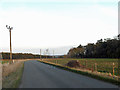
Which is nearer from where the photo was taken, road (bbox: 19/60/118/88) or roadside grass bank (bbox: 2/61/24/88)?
road (bbox: 19/60/118/88)

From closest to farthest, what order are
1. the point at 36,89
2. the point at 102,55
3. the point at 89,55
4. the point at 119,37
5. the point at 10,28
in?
the point at 36,89
the point at 10,28
the point at 119,37
the point at 102,55
the point at 89,55

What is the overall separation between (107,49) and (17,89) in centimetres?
8040

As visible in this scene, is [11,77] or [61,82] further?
[11,77]

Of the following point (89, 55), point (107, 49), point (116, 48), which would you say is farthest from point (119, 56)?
point (89, 55)

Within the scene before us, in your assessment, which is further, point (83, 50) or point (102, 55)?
point (83, 50)

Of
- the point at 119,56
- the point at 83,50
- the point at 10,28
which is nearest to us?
the point at 10,28

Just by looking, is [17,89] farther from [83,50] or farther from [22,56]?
[22,56]

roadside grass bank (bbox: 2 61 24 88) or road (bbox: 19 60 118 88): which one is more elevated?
road (bbox: 19 60 118 88)

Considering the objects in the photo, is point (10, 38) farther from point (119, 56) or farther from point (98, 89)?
point (119, 56)

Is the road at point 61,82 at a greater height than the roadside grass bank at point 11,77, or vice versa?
the road at point 61,82

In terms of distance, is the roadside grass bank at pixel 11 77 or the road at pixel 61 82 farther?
the roadside grass bank at pixel 11 77

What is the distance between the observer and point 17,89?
1011 centimetres

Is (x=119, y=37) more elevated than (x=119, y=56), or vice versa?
(x=119, y=37)

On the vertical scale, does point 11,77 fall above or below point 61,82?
below
